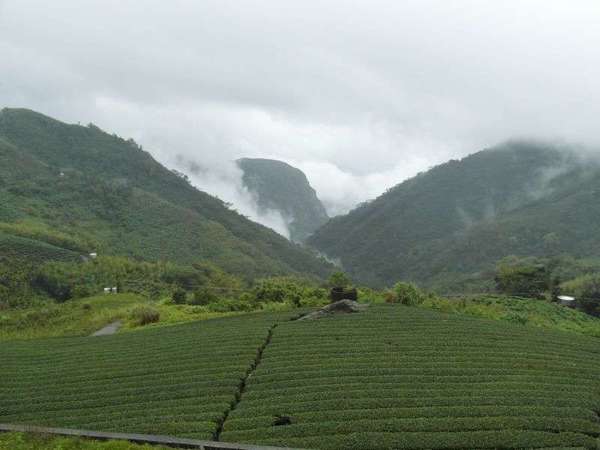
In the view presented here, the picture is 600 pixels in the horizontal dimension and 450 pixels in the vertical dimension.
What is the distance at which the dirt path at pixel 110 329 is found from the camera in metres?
29.3

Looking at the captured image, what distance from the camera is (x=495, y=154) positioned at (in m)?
149

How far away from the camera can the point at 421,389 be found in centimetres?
1616

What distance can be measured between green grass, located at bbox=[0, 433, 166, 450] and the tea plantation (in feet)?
4.79

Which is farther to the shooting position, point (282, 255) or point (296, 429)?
point (282, 255)

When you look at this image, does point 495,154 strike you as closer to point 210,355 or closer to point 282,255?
point 282,255

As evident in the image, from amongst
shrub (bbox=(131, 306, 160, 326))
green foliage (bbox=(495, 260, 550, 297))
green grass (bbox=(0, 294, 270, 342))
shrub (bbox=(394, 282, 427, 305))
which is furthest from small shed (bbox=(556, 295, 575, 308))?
shrub (bbox=(131, 306, 160, 326))

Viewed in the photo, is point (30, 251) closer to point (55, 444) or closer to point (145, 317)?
point (145, 317)

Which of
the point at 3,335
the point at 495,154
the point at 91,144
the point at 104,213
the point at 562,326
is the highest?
the point at 495,154

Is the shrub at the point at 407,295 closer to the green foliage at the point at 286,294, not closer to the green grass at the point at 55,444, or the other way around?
the green foliage at the point at 286,294

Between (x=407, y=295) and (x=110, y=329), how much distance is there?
16109 mm

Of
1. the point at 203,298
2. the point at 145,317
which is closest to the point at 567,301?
the point at 203,298

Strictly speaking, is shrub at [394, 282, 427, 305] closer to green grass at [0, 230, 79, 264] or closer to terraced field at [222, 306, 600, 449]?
terraced field at [222, 306, 600, 449]

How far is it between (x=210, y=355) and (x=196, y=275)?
145ft

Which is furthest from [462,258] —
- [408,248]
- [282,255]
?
[282,255]
